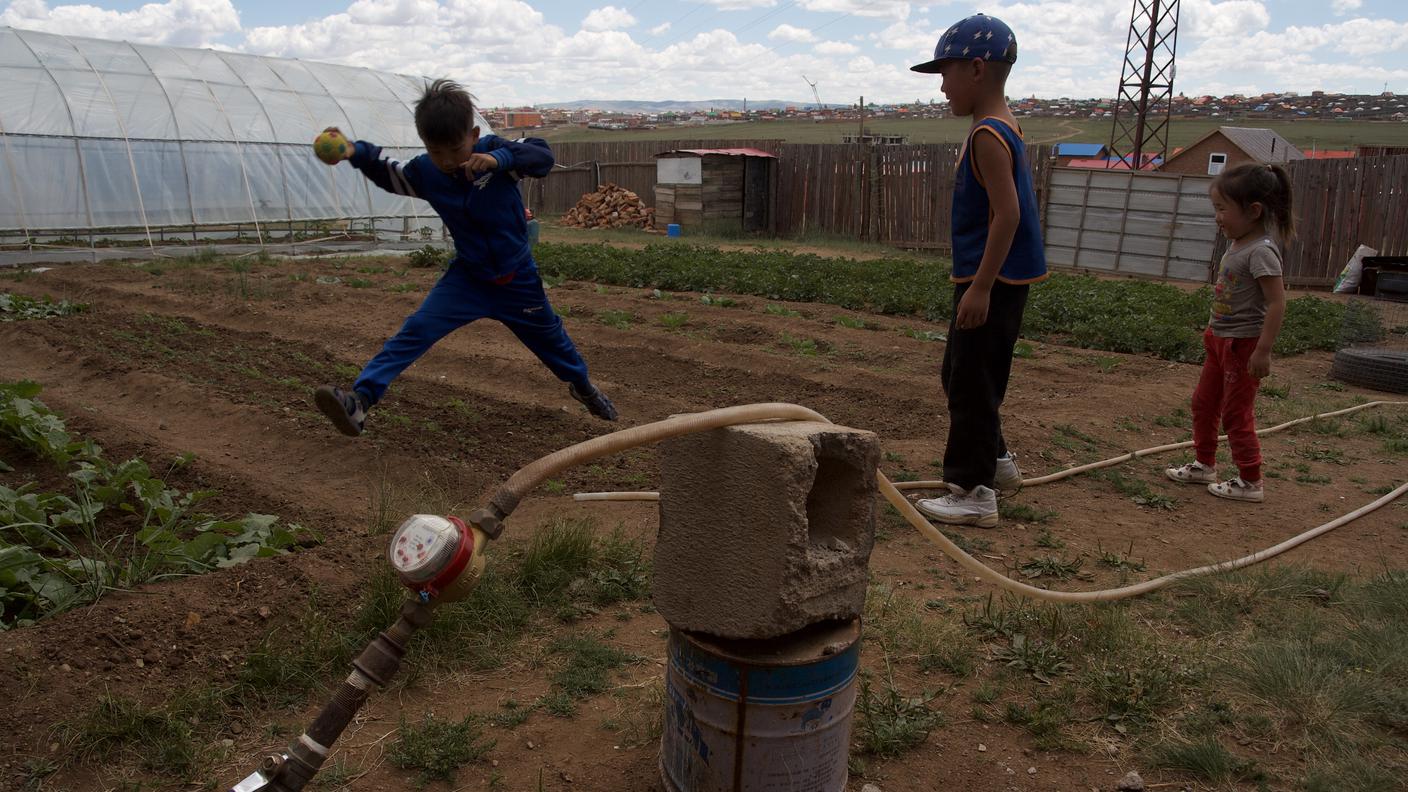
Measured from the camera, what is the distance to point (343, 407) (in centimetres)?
463

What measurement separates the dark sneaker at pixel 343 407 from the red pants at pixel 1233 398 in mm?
4267

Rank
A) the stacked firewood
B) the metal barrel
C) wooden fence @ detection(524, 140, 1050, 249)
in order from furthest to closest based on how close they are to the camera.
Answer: the stacked firewood
wooden fence @ detection(524, 140, 1050, 249)
the metal barrel

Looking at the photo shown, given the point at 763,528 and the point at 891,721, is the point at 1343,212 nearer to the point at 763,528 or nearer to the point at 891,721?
the point at 891,721

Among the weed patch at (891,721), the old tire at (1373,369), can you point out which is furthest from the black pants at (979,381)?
the old tire at (1373,369)

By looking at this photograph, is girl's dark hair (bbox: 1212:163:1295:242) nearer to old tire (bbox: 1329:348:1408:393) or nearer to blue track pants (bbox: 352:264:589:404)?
blue track pants (bbox: 352:264:589:404)

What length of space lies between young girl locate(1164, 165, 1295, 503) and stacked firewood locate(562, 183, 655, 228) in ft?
68.6

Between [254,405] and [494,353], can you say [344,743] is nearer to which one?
[254,405]

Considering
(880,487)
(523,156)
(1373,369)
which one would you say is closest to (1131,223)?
(1373,369)

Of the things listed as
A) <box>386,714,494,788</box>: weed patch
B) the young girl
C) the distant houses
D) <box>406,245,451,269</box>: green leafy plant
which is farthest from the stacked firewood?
<box>386,714,494,788</box>: weed patch

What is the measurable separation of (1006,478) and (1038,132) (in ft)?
220

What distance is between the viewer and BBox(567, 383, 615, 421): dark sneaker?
576 cm

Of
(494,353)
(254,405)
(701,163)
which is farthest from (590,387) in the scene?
(701,163)

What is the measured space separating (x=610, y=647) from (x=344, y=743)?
2.97 ft

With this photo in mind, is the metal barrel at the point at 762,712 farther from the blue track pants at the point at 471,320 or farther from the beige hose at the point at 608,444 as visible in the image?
the blue track pants at the point at 471,320
